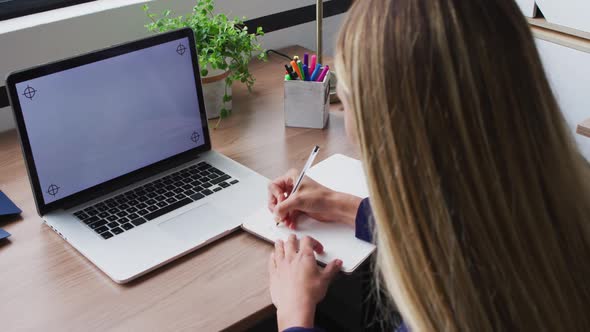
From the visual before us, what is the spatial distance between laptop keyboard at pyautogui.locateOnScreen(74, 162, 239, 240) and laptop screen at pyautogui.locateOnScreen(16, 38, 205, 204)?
4 cm

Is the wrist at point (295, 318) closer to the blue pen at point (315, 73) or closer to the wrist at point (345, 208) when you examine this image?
the wrist at point (345, 208)

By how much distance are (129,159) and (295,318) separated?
43 cm

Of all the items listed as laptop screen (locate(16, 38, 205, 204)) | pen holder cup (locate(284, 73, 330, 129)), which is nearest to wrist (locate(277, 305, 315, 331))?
laptop screen (locate(16, 38, 205, 204))

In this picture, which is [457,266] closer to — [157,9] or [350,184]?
[350,184]

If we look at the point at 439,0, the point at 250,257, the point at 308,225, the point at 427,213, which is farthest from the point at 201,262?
the point at 439,0

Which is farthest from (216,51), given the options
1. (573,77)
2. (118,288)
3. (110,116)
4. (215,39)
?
(573,77)

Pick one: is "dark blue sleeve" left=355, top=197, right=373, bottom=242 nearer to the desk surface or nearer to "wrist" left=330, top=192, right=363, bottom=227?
"wrist" left=330, top=192, right=363, bottom=227

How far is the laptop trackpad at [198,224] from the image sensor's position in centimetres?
104

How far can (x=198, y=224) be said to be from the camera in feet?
3.50

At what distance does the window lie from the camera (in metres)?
1.43

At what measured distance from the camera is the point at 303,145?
4.29ft

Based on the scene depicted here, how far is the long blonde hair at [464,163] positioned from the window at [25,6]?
0.99 metres

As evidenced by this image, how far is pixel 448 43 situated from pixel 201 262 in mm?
528

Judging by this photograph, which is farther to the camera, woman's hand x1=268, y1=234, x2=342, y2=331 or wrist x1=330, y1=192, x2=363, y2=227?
wrist x1=330, y1=192, x2=363, y2=227
